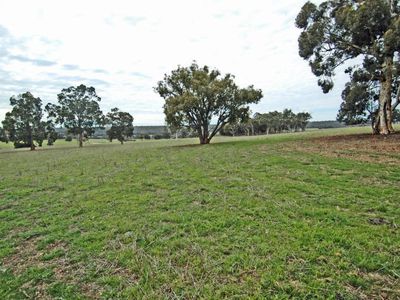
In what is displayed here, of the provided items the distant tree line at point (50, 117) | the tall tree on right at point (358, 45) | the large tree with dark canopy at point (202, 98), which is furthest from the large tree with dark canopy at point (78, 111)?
the tall tree on right at point (358, 45)

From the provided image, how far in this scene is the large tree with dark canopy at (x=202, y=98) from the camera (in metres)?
24.9

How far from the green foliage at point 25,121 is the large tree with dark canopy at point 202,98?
31.0m

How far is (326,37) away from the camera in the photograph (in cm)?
1841

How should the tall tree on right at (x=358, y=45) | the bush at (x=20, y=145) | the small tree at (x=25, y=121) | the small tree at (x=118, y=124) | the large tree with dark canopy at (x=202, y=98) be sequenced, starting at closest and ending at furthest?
the tall tree on right at (x=358, y=45)
the large tree with dark canopy at (x=202, y=98)
the small tree at (x=25, y=121)
the bush at (x=20, y=145)
the small tree at (x=118, y=124)

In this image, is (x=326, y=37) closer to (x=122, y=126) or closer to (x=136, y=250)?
(x=136, y=250)

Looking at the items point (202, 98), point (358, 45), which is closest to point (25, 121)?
point (202, 98)

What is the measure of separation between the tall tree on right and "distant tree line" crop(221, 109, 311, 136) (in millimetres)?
64407

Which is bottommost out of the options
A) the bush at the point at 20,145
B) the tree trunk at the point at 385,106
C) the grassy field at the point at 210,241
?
the grassy field at the point at 210,241

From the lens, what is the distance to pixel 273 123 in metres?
95.7

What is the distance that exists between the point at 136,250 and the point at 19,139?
5271 cm

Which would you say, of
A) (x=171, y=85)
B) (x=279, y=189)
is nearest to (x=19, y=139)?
(x=171, y=85)

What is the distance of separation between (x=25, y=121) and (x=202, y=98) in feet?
124

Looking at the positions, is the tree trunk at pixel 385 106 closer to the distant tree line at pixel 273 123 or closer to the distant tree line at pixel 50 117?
the distant tree line at pixel 50 117

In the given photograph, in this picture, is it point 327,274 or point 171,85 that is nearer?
point 327,274
